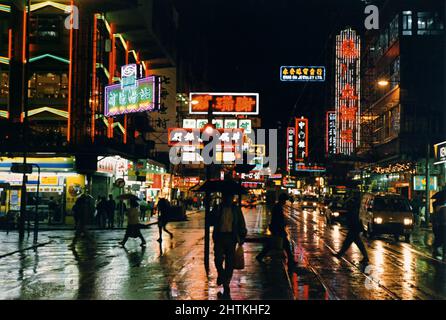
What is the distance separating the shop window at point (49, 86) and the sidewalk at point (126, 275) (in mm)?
17974

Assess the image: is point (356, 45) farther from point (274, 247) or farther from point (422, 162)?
point (274, 247)

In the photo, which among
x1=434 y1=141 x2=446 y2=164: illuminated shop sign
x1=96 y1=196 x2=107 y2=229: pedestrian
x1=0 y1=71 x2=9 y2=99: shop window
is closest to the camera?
x1=434 y1=141 x2=446 y2=164: illuminated shop sign

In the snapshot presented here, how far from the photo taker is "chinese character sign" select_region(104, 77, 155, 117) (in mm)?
36750

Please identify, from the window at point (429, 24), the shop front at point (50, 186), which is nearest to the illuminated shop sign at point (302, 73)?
the window at point (429, 24)

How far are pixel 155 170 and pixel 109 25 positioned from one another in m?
14.7

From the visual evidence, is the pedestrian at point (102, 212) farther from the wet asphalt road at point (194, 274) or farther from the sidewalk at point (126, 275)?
the sidewalk at point (126, 275)

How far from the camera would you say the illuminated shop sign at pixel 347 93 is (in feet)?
237

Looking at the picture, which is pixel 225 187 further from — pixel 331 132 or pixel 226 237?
pixel 331 132

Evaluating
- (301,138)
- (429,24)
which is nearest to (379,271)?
(429,24)

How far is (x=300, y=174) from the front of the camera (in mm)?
130125

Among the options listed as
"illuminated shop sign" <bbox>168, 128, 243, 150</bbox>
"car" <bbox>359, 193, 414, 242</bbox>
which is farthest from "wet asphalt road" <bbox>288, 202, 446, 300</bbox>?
"illuminated shop sign" <bbox>168, 128, 243, 150</bbox>

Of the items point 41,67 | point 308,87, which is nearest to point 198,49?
point 308,87

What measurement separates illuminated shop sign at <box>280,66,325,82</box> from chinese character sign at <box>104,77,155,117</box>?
12.5 metres

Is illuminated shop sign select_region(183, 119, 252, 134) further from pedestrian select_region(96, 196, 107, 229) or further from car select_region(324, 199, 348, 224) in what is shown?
pedestrian select_region(96, 196, 107, 229)
